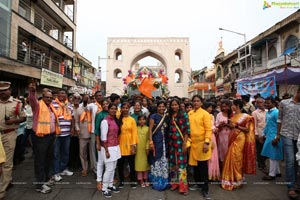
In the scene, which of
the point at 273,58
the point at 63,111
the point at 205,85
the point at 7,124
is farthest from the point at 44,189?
the point at 205,85

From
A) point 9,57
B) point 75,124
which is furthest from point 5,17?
point 75,124

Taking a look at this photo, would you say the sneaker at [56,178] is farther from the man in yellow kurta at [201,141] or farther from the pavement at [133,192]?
the man in yellow kurta at [201,141]

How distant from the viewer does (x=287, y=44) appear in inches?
462

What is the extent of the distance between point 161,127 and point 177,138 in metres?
0.33

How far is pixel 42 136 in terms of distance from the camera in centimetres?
322

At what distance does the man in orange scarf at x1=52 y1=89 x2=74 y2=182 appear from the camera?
12.3ft

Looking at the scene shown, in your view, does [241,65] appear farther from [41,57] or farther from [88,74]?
[88,74]

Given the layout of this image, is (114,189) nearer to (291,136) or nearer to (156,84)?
(291,136)

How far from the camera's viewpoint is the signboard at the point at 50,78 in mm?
11342

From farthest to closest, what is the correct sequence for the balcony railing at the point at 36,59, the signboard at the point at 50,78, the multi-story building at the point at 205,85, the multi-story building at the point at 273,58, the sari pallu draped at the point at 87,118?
the multi-story building at the point at 205,85 → the signboard at the point at 50,78 → the balcony railing at the point at 36,59 → the multi-story building at the point at 273,58 → the sari pallu draped at the point at 87,118

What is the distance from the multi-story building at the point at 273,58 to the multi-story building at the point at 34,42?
874 cm

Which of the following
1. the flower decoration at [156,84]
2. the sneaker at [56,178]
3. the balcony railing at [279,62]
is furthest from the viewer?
the flower decoration at [156,84]

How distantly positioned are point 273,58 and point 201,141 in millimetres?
13376

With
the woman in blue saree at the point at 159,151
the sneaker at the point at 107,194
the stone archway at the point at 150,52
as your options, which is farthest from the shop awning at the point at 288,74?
the stone archway at the point at 150,52
